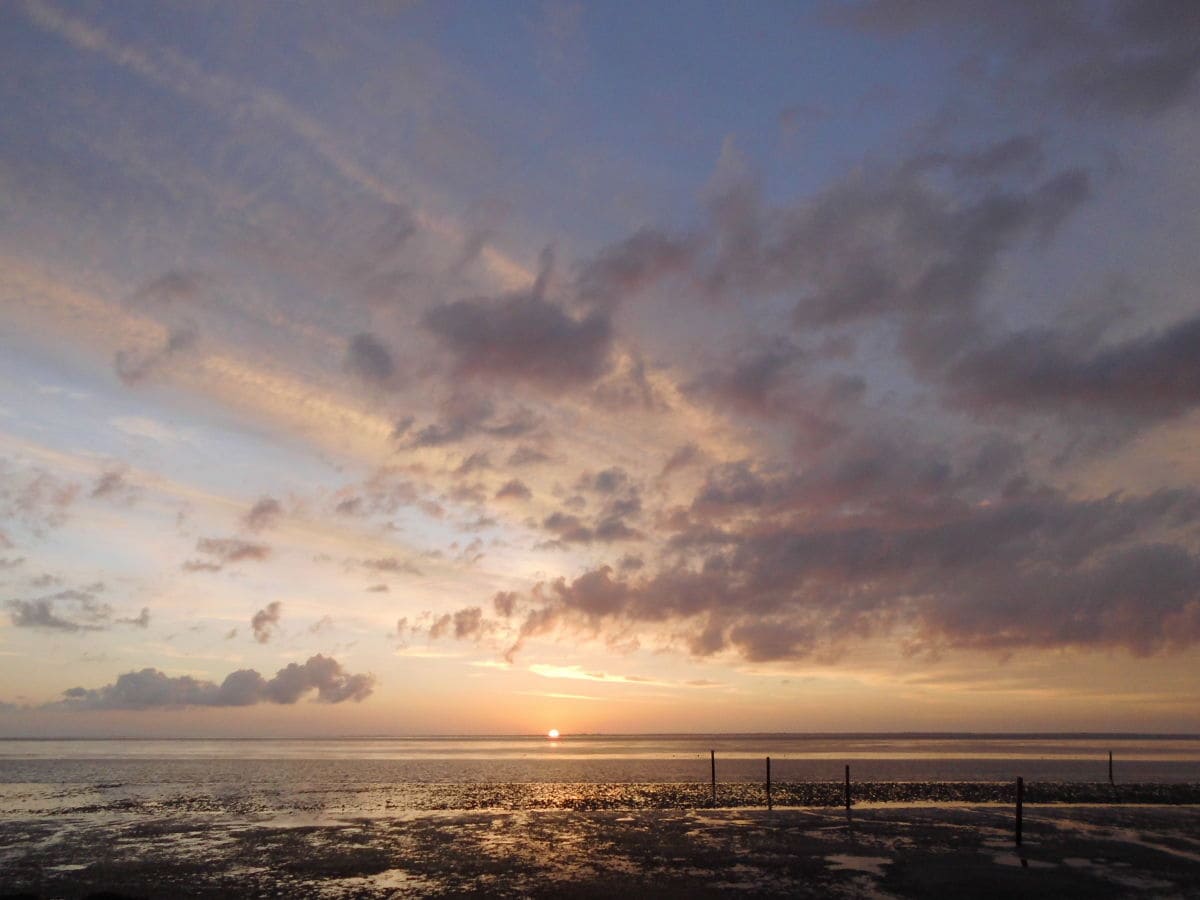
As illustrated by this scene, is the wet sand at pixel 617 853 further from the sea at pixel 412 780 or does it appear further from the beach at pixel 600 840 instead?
the sea at pixel 412 780

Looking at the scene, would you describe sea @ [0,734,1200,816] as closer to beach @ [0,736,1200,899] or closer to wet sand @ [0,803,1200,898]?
beach @ [0,736,1200,899]

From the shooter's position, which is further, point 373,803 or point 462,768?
point 462,768

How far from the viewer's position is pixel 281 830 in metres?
46.2

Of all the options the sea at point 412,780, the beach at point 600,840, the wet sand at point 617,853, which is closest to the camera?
the wet sand at point 617,853

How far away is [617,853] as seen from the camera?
37031mm

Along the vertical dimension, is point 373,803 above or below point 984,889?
below

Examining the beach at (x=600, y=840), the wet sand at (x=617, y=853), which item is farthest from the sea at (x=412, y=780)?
the wet sand at (x=617, y=853)

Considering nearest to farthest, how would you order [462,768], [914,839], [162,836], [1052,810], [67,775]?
[914,839] → [162,836] → [1052,810] → [67,775] → [462,768]

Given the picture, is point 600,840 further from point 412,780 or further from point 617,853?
point 412,780

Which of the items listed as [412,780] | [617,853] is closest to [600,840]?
[617,853]

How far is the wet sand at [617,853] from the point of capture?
3041cm

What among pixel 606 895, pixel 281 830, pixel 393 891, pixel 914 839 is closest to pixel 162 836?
pixel 281 830

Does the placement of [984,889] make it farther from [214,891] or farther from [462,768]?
[462,768]

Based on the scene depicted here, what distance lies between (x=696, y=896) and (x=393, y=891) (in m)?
11.2
